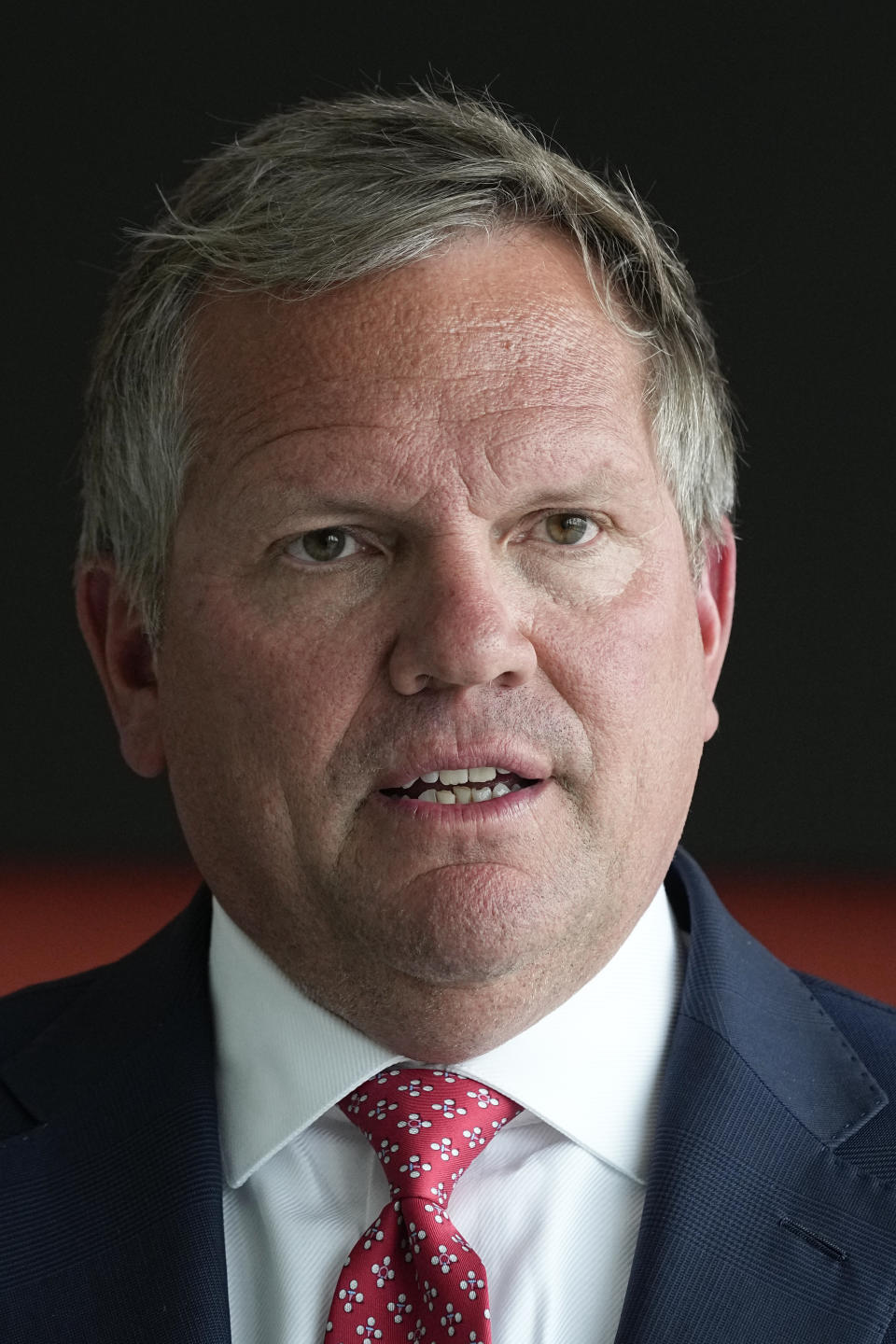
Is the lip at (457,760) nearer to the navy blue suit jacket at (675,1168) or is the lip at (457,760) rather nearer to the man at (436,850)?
the man at (436,850)

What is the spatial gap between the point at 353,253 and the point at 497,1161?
0.95 m

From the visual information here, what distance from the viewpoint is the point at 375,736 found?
1.80m

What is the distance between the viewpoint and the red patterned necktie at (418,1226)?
5.65 ft

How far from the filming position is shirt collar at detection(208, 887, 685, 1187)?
1871 mm

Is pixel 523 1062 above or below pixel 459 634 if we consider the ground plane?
below

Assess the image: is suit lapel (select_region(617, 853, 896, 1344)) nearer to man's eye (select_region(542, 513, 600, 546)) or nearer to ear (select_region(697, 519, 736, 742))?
ear (select_region(697, 519, 736, 742))

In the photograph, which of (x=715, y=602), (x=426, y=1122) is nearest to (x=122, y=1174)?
(x=426, y=1122)

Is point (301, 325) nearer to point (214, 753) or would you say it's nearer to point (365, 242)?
point (365, 242)

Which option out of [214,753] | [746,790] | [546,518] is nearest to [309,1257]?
[214,753]

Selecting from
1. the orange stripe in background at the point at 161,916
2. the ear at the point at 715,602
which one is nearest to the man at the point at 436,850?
the ear at the point at 715,602

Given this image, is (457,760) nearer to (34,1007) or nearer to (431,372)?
(431,372)

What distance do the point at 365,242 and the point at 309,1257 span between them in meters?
1.04

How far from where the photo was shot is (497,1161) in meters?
1.87

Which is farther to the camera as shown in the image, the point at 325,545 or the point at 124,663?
the point at 124,663
